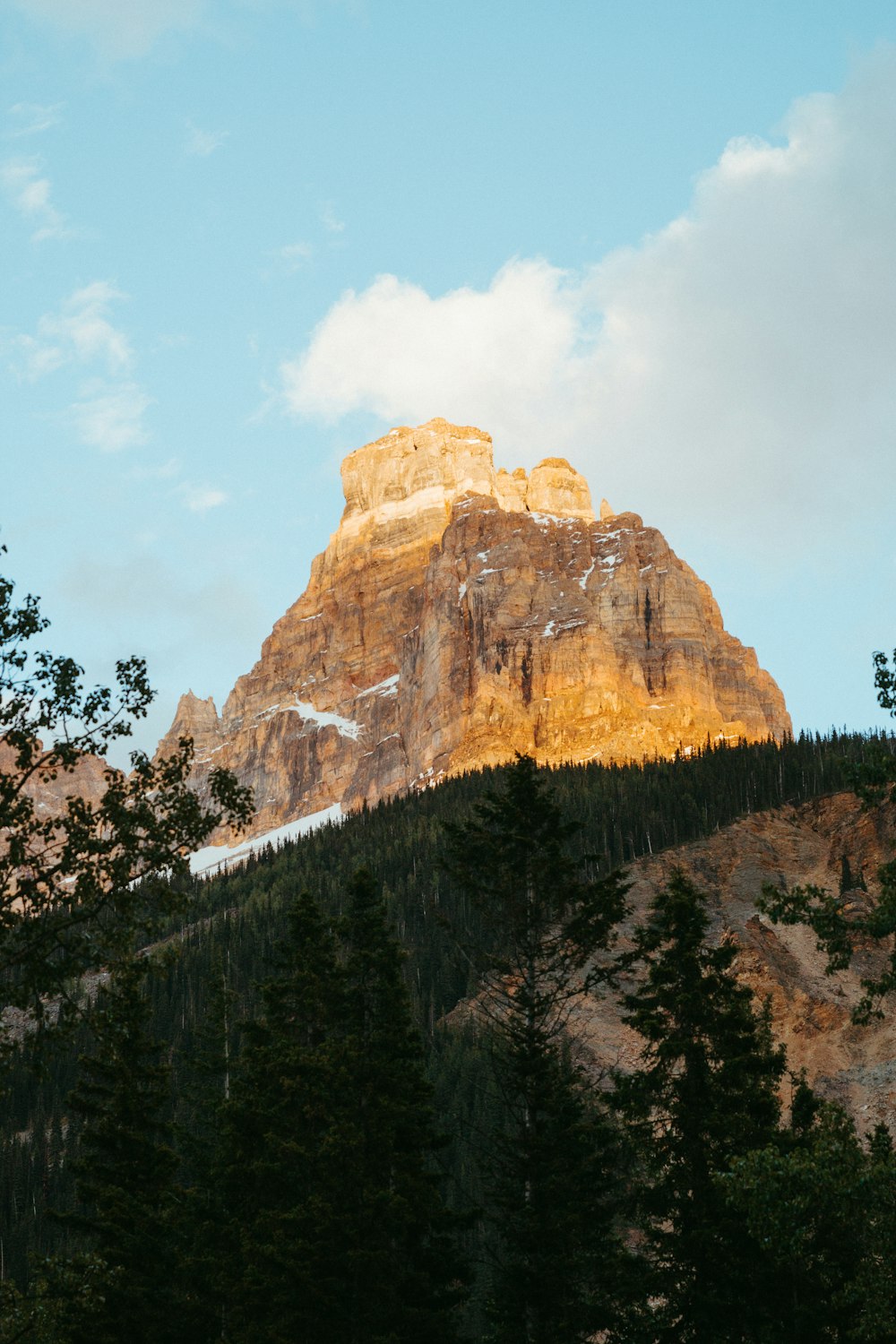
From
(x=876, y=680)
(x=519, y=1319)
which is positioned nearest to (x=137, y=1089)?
(x=519, y=1319)

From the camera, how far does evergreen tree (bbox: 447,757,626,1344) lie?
2702 cm

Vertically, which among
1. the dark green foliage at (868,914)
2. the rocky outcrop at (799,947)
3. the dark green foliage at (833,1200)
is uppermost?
the rocky outcrop at (799,947)

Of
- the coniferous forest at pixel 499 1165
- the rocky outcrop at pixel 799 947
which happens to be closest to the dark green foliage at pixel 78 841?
the coniferous forest at pixel 499 1165

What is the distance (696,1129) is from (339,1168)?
23.6ft

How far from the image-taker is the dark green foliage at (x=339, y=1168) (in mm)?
28078

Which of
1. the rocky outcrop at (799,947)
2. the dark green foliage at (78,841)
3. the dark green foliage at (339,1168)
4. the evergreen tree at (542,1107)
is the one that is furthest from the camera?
the rocky outcrop at (799,947)

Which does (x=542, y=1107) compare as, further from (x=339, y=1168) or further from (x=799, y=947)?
(x=799, y=947)

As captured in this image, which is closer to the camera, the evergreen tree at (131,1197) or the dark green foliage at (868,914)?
the dark green foliage at (868,914)

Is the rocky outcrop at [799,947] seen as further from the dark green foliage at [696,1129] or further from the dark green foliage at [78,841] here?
the dark green foliage at [78,841]

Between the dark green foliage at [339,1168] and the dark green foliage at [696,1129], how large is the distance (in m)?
4.72

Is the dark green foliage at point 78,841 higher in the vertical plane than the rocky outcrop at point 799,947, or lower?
lower

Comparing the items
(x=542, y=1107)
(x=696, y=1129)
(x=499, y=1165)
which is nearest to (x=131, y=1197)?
(x=499, y=1165)

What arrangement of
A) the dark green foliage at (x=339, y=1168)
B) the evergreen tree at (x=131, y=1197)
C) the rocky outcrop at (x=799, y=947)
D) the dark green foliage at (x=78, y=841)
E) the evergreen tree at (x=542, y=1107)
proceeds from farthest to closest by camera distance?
the rocky outcrop at (x=799, y=947) < the evergreen tree at (x=131, y=1197) < the dark green foliage at (x=339, y=1168) < the evergreen tree at (x=542, y=1107) < the dark green foliage at (x=78, y=841)

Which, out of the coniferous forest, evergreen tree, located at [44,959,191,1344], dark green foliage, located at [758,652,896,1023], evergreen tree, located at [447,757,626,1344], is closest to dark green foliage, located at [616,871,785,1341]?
the coniferous forest
